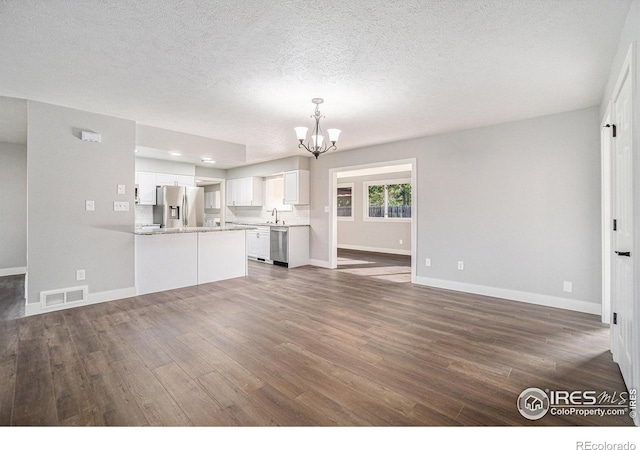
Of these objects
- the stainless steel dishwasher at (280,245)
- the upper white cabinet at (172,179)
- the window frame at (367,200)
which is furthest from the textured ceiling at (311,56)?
the window frame at (367,200)

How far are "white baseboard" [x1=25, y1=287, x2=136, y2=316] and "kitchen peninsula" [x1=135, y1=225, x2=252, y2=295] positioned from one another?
5.9 inches

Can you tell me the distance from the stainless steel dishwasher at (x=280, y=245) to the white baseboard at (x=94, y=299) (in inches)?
120

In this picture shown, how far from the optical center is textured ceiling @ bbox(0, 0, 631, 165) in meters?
1.97

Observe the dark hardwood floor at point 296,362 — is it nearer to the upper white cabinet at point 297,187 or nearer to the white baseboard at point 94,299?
the white baseboard at point 94,299

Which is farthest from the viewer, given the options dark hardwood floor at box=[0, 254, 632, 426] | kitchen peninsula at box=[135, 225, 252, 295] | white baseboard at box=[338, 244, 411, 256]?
white baseboard at box=[338, 244, 411, 256]

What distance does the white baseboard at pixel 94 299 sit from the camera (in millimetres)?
3621

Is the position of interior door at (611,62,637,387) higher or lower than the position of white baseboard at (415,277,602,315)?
higher

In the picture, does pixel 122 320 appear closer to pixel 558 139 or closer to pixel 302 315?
pixel 302 315

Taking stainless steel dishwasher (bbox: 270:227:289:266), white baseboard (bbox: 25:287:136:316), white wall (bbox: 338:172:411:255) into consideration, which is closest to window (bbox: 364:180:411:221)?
white wall (bbox: 338:172:411:255)

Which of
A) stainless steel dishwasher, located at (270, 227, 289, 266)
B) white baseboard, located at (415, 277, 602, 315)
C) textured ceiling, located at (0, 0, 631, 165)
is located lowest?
white baseboard, located at (415, 277, 602, 315)

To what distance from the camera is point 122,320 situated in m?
3.42

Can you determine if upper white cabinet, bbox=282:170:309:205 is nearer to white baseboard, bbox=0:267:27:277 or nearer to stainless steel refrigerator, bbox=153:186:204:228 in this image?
stainless steel refrigerator, bbox=153:186:204:228

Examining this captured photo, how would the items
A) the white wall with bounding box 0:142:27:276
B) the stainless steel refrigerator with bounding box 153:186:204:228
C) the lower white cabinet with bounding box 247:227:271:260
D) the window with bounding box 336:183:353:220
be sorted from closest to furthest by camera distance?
the white wall with bounding box 0:142:27:276 → the stainless steel refrigerator with bounding box 153:186:204:228 → the lower white cabinet with bounding box 247:227:271:260 → the window with bounding box 336:183:353:220

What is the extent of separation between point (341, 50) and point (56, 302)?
4369 mm
